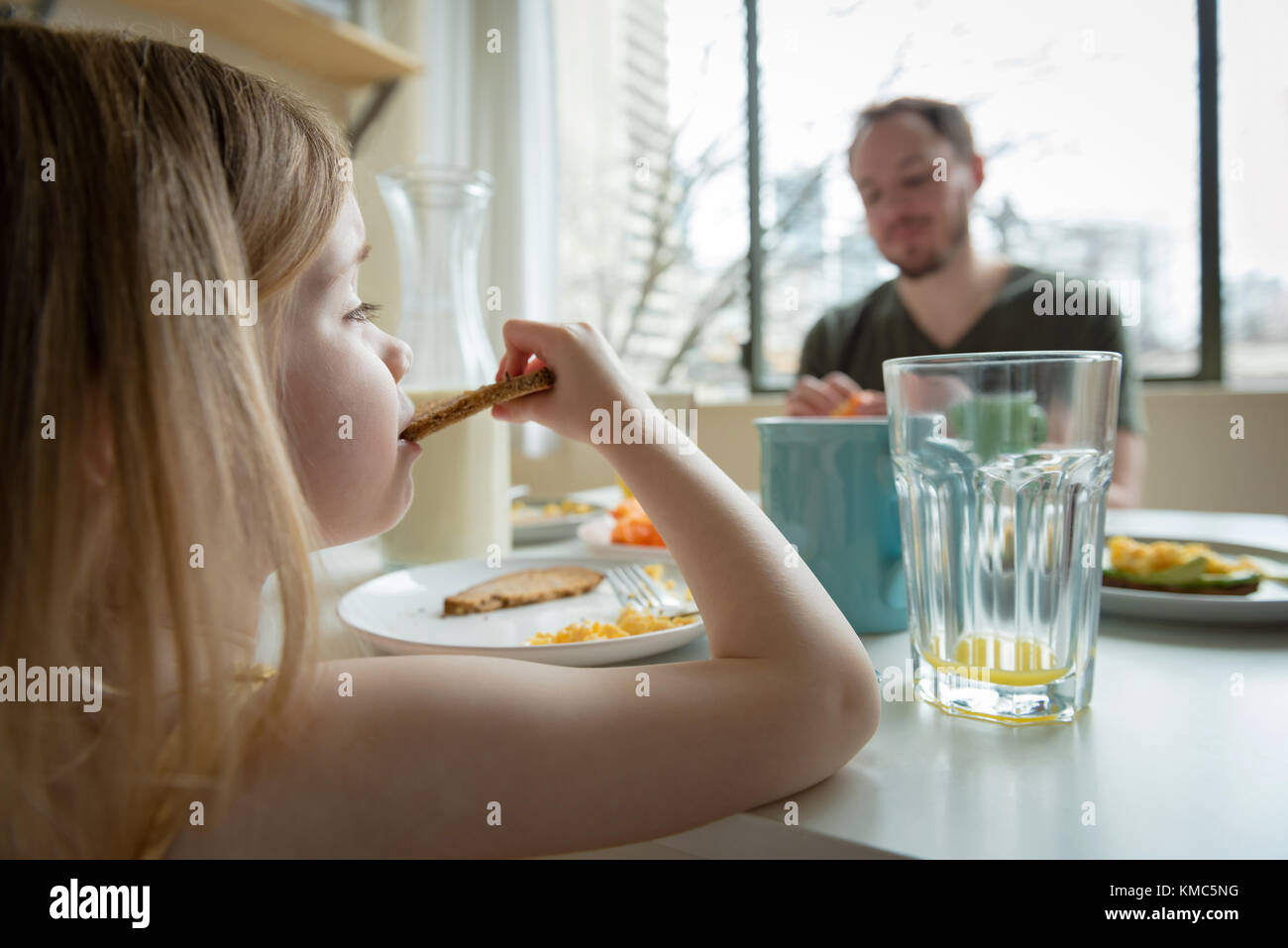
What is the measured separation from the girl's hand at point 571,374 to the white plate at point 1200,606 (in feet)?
1.33

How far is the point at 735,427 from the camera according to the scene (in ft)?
8.50

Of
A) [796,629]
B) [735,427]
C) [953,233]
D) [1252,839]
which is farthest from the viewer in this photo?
[735,427]

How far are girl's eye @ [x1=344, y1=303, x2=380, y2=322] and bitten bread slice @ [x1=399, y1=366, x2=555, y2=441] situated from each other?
0.26 ft

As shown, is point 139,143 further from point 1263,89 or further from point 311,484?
point 1263,89

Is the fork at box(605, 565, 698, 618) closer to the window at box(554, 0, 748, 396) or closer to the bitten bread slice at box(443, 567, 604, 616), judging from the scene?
the bitten bread slice at box(443, 567, 604, 616)

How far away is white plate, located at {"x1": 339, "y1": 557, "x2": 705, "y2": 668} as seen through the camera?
0.51m

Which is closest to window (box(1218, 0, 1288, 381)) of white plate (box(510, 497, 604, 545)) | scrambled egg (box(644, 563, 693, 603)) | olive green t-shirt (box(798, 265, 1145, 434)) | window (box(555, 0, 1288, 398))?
window (box(555, 0, 1288, 398))

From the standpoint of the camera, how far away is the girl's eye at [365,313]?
0.52 meters

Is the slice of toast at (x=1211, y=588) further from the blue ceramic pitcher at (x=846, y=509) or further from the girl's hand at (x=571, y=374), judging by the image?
the girl's hand at (x=571, y=374)

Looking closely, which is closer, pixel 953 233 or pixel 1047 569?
pixel 1047 569

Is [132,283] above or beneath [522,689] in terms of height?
above

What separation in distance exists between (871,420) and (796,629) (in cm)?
23

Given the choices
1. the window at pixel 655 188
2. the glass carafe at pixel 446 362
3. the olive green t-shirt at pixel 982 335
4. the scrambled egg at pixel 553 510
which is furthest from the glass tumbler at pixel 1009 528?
the window at pixel 655 188

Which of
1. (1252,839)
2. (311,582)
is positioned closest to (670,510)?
(311,582)
